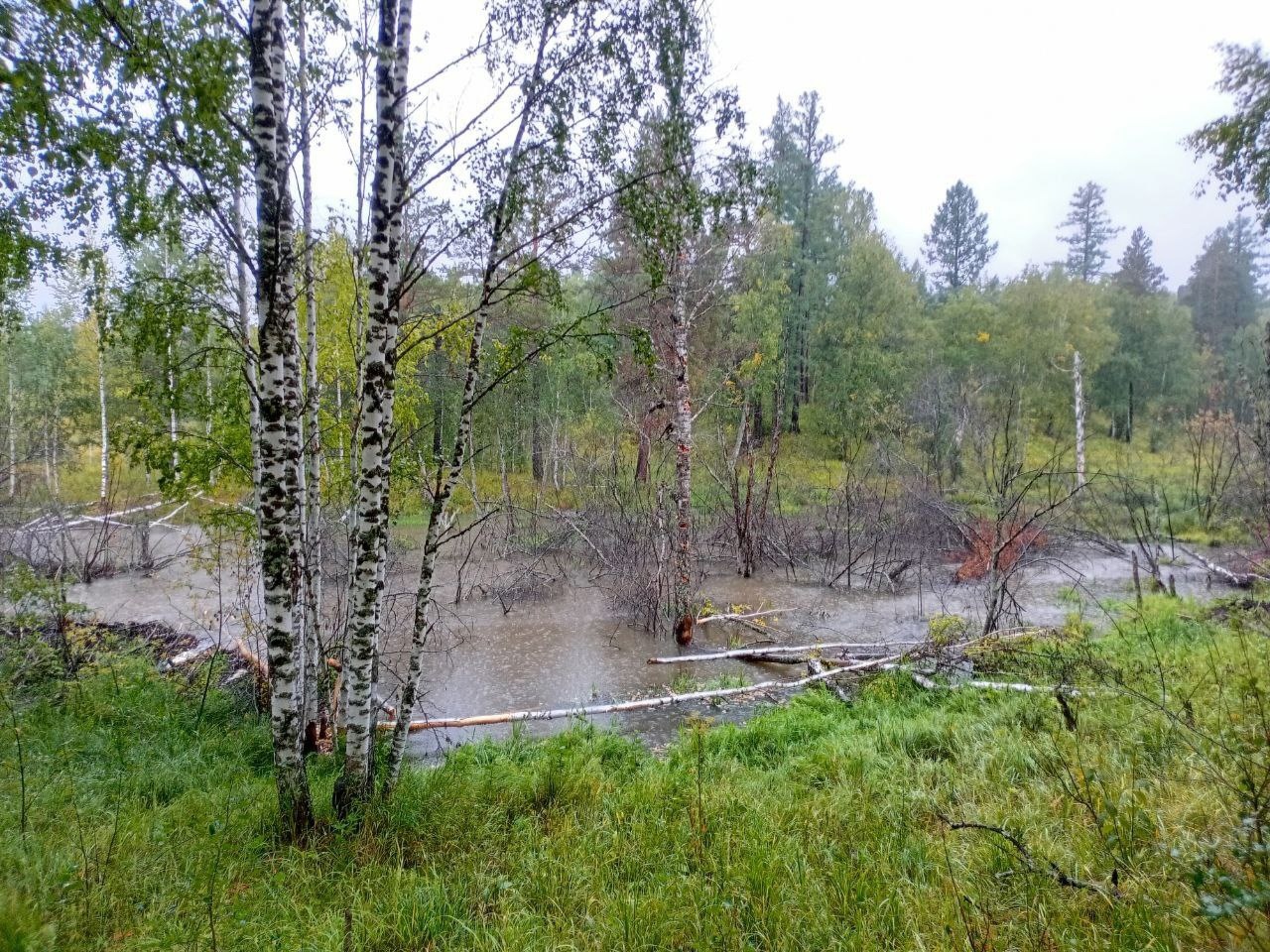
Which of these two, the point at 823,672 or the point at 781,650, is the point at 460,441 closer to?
the point at 823,672

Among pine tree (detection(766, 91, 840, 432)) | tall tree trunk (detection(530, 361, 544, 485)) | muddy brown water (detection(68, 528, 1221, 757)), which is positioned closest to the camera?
muddy brown water (detection(68, 528, 1221, 757))

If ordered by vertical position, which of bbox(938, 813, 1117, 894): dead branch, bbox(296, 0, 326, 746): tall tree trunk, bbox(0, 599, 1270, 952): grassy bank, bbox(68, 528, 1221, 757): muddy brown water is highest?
bbox(296, 0, 326, 746): tall tree trunk

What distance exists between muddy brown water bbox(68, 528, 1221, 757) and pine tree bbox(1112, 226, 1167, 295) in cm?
3402

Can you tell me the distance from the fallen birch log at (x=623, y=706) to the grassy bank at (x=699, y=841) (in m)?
0.84

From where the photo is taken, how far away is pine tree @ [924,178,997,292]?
4053 centimetres

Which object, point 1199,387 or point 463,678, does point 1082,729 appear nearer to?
point 463,678

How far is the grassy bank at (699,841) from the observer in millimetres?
2777

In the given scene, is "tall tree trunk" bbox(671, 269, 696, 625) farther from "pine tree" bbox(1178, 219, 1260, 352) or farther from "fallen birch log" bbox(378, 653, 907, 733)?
"pine tree" bbox(1178, 219, 1260, 352)

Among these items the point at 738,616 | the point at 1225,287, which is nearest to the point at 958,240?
the point at 1225,287

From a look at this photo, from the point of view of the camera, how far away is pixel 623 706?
23.7 feet

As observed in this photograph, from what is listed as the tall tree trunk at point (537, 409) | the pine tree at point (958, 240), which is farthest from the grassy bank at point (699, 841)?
the pine tree at point (958, 240)

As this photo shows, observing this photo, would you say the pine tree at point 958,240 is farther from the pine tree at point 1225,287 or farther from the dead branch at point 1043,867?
the dead branch at point 1043,867

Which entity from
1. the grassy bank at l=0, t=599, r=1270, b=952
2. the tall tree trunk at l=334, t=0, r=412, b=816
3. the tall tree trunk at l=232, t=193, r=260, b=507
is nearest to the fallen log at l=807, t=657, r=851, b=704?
the grassy bank at l=0, t=599, r=1270, b=952

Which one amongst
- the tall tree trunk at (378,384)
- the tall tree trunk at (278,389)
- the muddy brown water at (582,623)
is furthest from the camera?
the muddy brown water at (582,623)
